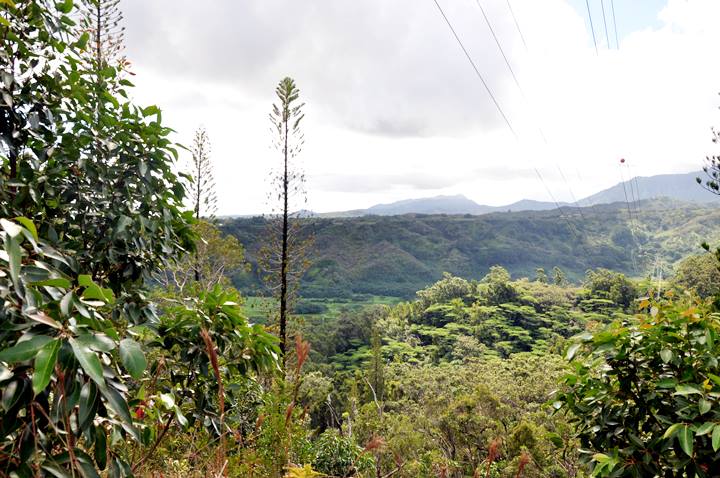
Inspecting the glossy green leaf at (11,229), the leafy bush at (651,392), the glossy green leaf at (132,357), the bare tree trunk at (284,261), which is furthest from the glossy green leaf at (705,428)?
the bare tree trunk at (284,261)

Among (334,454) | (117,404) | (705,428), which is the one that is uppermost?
(117,404)

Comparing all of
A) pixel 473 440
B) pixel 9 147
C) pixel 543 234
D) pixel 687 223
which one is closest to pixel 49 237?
pixel 9 147

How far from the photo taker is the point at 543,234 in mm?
112875

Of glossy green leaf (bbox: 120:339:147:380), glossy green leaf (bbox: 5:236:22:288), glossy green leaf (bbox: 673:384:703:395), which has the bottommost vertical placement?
glossy green leaf (bbox: 673:384:703:395)

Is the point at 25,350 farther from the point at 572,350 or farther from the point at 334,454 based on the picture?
the point at 334,454

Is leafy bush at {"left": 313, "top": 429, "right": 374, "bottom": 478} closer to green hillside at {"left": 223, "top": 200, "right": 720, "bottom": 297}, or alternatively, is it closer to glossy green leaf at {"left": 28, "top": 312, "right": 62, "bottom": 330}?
glossy green leaf at {"left": 28, "top": 312, "right": 62, "bottom": 330}

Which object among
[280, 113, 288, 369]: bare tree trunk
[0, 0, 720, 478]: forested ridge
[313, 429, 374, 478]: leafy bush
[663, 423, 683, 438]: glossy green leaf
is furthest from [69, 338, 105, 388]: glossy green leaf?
[280, 113, 288, 369]: bare tree trunk

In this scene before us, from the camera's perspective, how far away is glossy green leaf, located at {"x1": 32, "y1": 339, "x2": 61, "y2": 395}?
58 centimetres

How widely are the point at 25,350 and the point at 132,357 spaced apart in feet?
0.49

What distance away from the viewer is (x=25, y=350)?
606 millimetres

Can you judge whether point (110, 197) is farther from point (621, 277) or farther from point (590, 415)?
point (621, 277)

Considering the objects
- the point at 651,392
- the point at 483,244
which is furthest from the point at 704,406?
the point at 483,244

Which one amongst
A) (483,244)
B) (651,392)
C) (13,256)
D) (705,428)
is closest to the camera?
(13,256)

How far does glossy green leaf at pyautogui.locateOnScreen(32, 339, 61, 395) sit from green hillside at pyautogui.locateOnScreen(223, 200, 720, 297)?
7276cm
